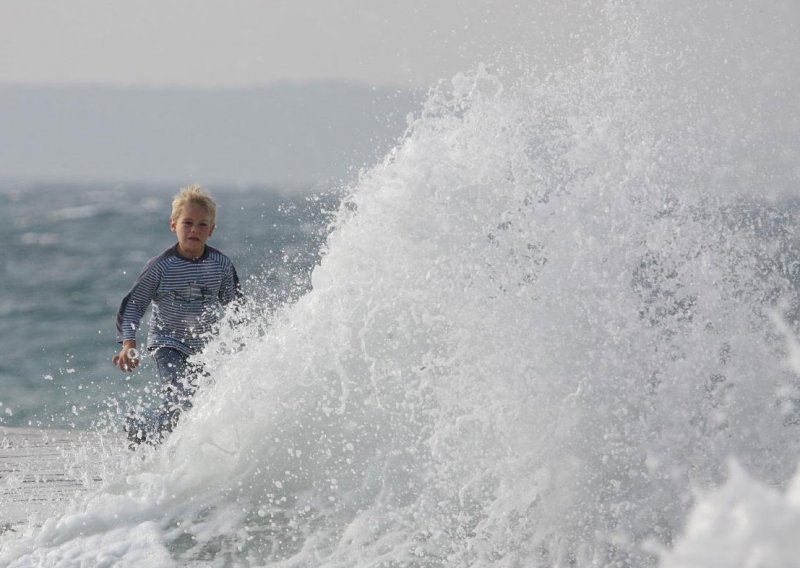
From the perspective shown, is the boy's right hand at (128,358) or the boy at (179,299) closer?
the boy's right hand at (128,358)

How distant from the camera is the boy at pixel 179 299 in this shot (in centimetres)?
593

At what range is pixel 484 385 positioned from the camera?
454 cm

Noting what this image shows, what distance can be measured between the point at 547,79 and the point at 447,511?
3267 mm

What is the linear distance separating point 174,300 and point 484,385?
2271 millimetres

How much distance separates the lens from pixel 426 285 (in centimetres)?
492

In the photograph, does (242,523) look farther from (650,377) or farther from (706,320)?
(706,320)

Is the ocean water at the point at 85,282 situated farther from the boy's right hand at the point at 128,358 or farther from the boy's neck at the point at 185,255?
the boy's right hand at the point at 128,358

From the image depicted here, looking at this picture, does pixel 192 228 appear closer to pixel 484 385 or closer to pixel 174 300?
pixel 174 300

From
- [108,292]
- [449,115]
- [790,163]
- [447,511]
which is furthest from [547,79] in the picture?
[108,292]

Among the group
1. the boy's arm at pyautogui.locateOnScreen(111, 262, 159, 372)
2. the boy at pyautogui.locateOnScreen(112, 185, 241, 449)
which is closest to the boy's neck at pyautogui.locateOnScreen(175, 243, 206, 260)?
the boy at pyautogui.locateOnScreen(112, 185, 241, 449)

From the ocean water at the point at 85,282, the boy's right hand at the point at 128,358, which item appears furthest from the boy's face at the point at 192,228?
the boy's right hand at the point at 128,358

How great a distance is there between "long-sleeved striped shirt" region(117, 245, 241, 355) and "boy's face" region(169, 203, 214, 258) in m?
0.05

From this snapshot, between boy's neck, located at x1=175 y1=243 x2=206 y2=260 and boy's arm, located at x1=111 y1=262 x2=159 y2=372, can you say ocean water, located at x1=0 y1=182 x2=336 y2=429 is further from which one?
boy's arm, located at x1=111 y1=262 x2=159 y2=372

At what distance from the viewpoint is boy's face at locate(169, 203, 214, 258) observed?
598 centimetres
